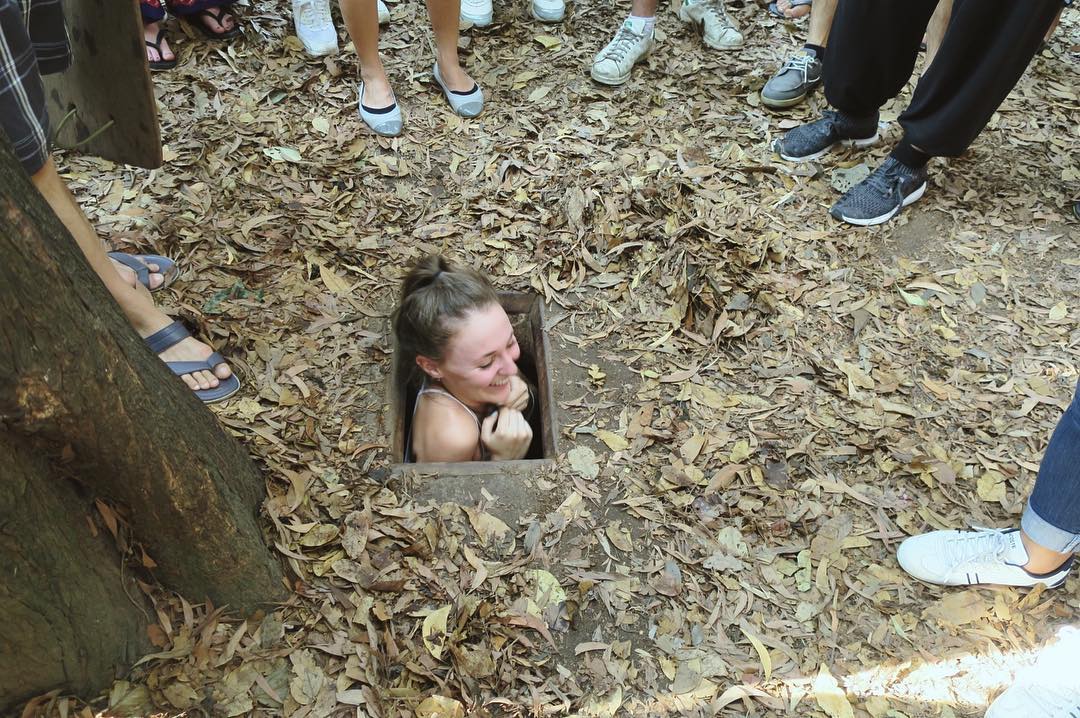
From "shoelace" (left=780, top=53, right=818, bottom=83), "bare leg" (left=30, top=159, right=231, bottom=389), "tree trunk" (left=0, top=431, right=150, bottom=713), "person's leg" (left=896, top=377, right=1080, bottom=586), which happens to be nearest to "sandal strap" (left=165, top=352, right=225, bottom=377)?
"bare leg" (left=30, top=159, right=231, bottom=389)

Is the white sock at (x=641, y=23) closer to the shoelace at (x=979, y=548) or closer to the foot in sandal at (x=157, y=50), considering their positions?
the foot in sandal at (x=157, y=50)

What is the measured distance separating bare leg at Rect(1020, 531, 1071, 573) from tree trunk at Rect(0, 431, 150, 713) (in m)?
2.58

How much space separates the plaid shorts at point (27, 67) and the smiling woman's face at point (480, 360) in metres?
1.53

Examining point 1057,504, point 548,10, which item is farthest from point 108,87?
point 1057,504

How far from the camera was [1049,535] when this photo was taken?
226 cm

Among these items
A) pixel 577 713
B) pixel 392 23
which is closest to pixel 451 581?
pixel 577 713

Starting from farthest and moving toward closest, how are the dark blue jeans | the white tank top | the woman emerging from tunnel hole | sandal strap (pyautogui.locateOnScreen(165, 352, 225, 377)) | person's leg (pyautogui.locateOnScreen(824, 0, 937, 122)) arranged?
person's leg (pyautogui.locateOnScreen(824, 0, 937, 122)), the white tank top, the woman emerging from tunnel hole, sandal strap (pyautogui.locateOnScreen(165, 352, 225, 377)), the dark blue jeans

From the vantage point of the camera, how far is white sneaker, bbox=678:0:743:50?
5.10 metres

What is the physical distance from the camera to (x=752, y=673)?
7.43 ft

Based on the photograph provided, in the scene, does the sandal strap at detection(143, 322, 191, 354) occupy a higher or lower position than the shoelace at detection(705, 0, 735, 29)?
lower

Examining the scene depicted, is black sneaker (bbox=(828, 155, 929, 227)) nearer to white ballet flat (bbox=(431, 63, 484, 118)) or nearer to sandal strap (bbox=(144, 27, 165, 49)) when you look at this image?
white ballet flat (bbox=(431, 63, 484, 118))

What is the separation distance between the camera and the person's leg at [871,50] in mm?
3566

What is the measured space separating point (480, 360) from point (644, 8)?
290 cm

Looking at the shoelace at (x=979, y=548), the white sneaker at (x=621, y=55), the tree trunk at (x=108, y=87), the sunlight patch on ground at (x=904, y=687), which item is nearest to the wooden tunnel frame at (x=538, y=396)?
the sunlight patch on ground at (x=904, y=687)
